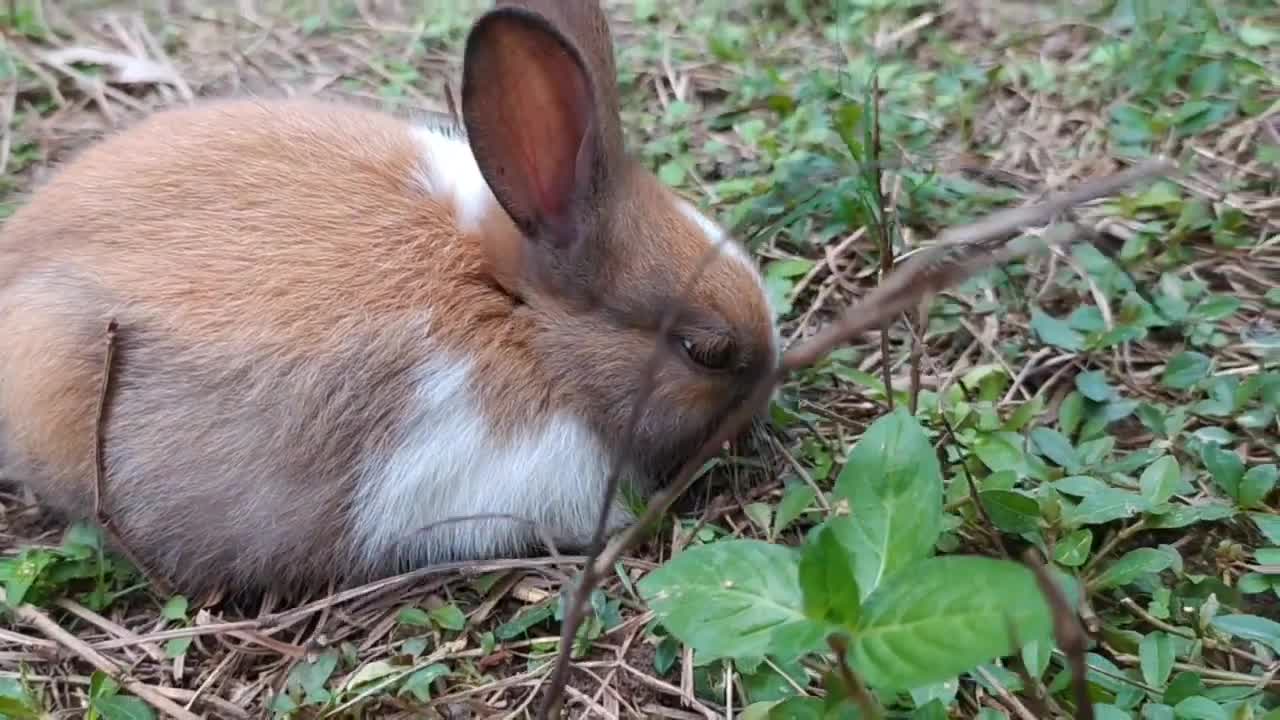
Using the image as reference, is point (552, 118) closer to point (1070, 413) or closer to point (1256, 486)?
point (1070, 413)

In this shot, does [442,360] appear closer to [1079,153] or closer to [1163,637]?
[1163,637]

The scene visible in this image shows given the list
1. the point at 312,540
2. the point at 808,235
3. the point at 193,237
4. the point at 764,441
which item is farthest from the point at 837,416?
the point at 193,237

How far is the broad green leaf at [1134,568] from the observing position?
2.15 meters

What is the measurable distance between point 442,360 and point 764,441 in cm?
88

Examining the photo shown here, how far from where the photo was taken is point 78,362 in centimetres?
247

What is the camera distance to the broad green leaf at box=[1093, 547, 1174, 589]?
84.5 inches

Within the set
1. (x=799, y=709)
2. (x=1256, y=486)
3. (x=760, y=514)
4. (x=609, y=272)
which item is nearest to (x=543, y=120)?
(x=609, y=272)

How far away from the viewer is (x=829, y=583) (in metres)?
1.67

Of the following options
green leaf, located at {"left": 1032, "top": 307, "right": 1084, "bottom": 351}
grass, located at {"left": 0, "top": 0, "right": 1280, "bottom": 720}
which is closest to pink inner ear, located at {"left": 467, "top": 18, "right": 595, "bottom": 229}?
grass, located at {"left": 0, "top": 0, "right": 1280, "bottom": 720}

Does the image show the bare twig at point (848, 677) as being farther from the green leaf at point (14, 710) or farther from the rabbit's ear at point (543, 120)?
Answer: the green leaf at point (14, 710)

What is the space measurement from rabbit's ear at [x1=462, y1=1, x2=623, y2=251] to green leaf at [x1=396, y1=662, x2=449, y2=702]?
1052 mm

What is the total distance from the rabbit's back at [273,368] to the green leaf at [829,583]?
3.63 feet

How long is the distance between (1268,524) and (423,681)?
1.89 meters

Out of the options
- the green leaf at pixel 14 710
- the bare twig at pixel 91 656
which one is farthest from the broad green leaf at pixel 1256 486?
the green leaf at pixel 14 710
